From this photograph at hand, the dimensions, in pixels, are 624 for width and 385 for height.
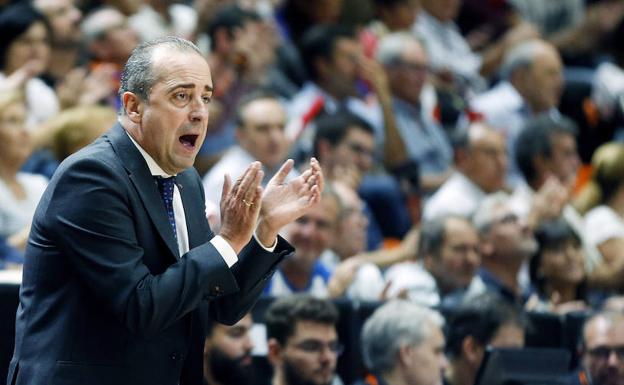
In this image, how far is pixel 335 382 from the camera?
13.9 ft

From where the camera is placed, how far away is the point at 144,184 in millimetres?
2512

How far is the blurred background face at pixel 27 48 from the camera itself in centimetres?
584

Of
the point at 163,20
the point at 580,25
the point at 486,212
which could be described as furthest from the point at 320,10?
the point at 486,212

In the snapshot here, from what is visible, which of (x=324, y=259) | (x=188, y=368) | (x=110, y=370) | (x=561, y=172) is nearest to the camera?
(x=110, y=370)

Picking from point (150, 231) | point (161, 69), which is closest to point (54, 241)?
point (150, 231)

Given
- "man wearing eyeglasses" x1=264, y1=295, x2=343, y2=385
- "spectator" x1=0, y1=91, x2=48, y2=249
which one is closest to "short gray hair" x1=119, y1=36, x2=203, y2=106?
"man wearing eyeglasses" x1=264, y1=295, x2=343, y2=385

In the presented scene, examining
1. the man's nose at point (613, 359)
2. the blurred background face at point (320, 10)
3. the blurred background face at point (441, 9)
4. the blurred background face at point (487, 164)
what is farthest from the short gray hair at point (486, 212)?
the blurred background face at point (441, 9)

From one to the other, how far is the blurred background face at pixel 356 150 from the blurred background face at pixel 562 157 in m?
0.99

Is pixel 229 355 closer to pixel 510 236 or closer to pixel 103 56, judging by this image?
pixel 510 236

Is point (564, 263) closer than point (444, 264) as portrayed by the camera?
No

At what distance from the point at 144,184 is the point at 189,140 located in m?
0.13

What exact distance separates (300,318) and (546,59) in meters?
3.57

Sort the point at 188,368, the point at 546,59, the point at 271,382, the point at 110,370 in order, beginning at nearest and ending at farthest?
the point at 110,370 < the point at 188,368 < the point at 271,382 < the point at 546,59

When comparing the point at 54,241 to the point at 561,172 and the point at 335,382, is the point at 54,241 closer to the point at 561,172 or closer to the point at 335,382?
the point at 335,382
